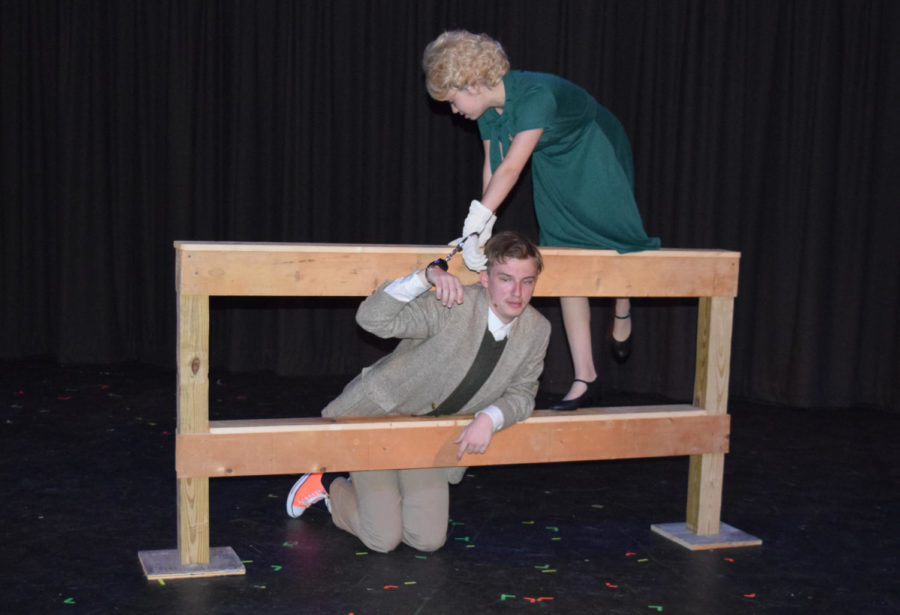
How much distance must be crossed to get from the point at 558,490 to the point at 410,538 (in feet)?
2.81

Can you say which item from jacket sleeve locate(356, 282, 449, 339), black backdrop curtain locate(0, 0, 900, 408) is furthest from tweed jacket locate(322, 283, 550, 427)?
black backdrop curtain locate(0, 0, 900, 408)

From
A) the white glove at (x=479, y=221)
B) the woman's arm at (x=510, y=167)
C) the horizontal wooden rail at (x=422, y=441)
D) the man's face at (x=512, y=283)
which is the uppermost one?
the woman's arm at (x=510, y=167)

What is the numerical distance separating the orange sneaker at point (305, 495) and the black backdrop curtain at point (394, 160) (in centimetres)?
243

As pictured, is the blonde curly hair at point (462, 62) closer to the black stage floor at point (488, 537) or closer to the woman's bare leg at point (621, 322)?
the woman's bare leg at point (621, 322)

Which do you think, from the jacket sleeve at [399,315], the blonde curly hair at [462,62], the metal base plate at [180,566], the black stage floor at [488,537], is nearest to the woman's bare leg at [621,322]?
the black stage floor at [488,537]

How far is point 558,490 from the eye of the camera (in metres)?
3.61

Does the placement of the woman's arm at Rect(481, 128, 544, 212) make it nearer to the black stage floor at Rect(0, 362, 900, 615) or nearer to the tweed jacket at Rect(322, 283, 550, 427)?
the tweed jacket at Rect(322, 283, 550, 427)

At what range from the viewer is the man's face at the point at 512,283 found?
270 cm

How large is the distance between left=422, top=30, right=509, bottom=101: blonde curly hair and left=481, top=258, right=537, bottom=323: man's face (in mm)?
543

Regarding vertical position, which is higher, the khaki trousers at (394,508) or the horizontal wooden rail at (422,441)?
the horizontal wooden rail at (422,441)

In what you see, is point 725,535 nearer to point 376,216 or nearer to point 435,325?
point 435,325

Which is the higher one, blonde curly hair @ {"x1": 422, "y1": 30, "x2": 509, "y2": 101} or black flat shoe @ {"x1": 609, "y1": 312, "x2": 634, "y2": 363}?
blonde curly hair @ {"x1": 422, "y1": 30, "x2": 509, "y2": 101}

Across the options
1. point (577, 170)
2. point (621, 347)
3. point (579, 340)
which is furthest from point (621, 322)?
point (577, 170)

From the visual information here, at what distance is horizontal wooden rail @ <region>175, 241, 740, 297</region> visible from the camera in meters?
2.61
